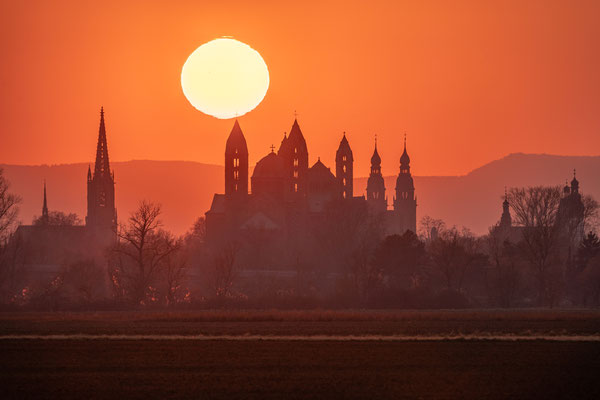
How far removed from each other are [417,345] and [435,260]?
5072 cm

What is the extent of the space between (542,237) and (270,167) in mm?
61860

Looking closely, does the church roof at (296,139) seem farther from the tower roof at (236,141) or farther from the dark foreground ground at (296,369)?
the dark foreground ground at (296,369)

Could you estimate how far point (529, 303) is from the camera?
92312 millimetres

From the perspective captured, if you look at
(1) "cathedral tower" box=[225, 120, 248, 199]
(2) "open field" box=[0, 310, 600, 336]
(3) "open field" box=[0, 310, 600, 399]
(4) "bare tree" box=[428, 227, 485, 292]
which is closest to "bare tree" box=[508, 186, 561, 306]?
(4) "bare tree" box=[428, 227, 485, 292]

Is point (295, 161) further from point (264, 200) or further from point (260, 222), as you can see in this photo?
point (260, 222)

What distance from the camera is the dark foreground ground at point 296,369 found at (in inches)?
1393

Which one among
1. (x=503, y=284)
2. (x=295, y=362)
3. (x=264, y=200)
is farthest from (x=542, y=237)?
(x=295, y=362)

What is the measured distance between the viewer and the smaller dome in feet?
559

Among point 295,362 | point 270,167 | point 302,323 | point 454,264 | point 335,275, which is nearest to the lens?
point 295,362

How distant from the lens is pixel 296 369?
39.9 m

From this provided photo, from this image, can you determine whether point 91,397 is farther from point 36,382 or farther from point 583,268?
point 583,268

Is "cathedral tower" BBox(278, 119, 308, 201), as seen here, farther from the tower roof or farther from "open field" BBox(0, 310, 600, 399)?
"open field" BBox(0, 310, 600, 399)

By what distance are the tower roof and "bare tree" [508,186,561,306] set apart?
39.4 metres

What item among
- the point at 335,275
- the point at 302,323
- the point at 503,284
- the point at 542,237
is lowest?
the point at 302,323
